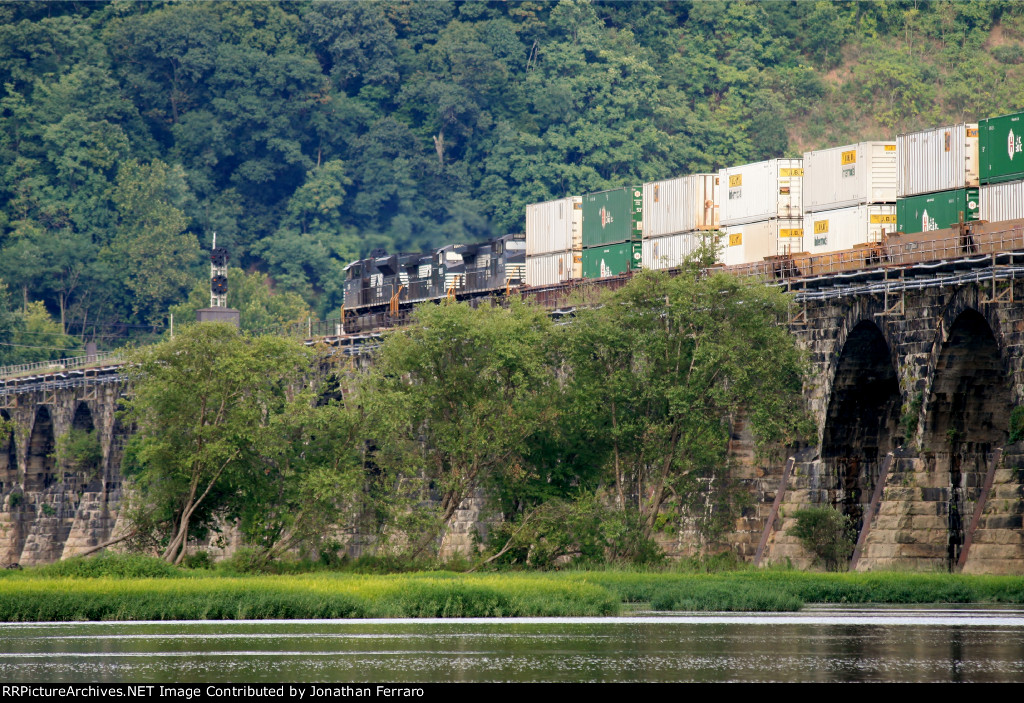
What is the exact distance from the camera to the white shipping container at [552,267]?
3246 inches

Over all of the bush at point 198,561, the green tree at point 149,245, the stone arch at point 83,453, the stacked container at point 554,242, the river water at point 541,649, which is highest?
the green tree at point 149,245

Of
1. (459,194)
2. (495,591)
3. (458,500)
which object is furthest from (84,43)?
(495,591)

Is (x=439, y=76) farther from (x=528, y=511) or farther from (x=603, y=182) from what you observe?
(x=528, y=511)

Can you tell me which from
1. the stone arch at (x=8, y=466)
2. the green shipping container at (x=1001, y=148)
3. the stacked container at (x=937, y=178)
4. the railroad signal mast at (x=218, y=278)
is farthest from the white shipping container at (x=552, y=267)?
the stone arch at (x=8, y=466)

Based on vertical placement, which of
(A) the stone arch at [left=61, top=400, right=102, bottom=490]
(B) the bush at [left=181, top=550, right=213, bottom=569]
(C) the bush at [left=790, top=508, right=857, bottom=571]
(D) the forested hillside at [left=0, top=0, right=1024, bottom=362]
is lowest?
(B) the bush at [left=181, top=550, right=213, bottom=569]

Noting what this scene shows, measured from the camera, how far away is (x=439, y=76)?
172 m

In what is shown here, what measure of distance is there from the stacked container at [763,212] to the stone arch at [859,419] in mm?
10623

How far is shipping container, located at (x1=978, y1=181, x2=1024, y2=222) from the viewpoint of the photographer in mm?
56125

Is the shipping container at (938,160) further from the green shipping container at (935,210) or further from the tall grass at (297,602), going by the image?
the tall grass at (297,602)

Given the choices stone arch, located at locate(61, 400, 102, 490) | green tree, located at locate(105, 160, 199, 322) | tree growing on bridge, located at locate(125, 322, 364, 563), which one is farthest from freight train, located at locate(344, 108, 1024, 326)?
green tree, located at locate(105, 160, 199, 322)

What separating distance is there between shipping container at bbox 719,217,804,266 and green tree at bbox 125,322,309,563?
2024 cm

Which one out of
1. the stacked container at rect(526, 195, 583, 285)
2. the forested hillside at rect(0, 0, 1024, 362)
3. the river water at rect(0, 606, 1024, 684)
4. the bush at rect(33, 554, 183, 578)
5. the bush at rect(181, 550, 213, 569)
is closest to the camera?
the river water at rect(0, 606, 1024, 684)

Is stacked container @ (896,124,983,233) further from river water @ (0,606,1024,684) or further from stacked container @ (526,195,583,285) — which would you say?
stacked container @ (526,195,583,285)

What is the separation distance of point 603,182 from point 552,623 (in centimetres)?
12294
